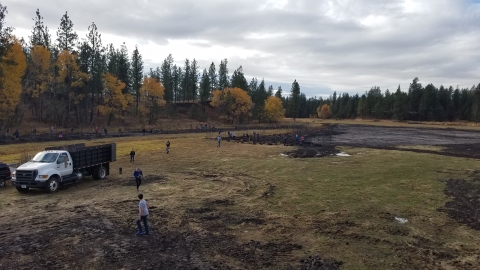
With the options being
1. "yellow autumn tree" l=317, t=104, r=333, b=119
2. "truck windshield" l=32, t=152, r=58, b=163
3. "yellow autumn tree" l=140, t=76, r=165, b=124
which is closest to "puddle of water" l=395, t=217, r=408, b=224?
"truck windshield" l=32, t=152, r=58, b=163

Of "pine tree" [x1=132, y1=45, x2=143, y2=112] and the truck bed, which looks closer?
the truck bed

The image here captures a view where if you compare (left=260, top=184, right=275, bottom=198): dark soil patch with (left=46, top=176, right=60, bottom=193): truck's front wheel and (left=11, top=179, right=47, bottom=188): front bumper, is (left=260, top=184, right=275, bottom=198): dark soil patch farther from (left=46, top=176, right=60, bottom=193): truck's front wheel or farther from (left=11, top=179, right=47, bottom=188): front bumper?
(left=11, top=179, right=47, bottom=188): front bumper

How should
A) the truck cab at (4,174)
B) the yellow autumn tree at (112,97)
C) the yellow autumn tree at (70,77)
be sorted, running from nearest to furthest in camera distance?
the truck cab at (4,174), the yellow autumn tree at (70,77), the yellow autumn tree at (112,97)

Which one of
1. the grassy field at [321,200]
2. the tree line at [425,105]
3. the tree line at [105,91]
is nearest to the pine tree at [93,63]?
the tree line at [105,91]

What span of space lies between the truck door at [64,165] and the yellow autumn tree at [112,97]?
49.8 metres

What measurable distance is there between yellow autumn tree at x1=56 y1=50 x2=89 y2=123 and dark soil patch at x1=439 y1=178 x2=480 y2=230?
60.5 m

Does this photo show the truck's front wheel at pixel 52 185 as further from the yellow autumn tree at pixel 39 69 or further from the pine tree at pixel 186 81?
the pine tree at pixel 186 81

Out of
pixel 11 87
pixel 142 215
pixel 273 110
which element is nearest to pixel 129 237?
pixel 142 215

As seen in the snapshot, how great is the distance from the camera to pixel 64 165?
64.3 ft

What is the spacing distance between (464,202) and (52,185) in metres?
23.2

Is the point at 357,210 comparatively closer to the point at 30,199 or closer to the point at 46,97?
the point at 30,199

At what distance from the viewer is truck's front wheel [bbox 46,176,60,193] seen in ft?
60.0

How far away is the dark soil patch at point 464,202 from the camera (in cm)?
1456

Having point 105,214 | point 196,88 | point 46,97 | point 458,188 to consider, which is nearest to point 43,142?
point 46,97
